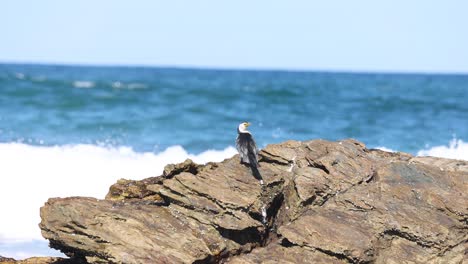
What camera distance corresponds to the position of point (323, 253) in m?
8.15

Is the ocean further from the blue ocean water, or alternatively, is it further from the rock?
the rock

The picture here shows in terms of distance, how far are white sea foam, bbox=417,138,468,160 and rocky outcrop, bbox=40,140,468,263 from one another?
35.4 feet

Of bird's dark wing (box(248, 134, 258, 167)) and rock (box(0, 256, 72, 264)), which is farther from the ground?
bird's dark wing (box(248, 134, 258, 167))

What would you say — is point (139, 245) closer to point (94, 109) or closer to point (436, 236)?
point (436, 236)

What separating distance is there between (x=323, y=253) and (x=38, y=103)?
2549 cm

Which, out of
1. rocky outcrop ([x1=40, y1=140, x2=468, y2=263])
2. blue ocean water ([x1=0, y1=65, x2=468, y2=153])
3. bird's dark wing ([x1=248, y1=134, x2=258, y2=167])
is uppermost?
bird's dark wing ([x1=248, y1=134, x2=258, y2=167])

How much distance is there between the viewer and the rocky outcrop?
8.03 meters

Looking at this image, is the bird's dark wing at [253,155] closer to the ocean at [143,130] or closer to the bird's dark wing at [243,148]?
the bird's dark wing at [243,148]

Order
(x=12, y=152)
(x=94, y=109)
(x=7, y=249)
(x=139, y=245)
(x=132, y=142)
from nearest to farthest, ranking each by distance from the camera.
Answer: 1. (x=139, y=245)
2. (x=7, y=249)
3. (x=12, y=152)
4. (x=132, y=142)
5. (x=94, y=109)

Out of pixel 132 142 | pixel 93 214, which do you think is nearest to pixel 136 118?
pixel 132 142

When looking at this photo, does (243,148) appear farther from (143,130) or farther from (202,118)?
(202,118)

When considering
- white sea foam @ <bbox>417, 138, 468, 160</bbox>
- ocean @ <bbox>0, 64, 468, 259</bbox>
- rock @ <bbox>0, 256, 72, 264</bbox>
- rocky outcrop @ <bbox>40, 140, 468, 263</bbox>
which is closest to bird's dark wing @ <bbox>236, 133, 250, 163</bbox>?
rocky outcrop @ <bbox>40, 140, 468, 263</bbox>

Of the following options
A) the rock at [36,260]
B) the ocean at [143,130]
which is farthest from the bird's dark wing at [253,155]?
the ocean at [143,130]

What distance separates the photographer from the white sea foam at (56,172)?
12.5 m
